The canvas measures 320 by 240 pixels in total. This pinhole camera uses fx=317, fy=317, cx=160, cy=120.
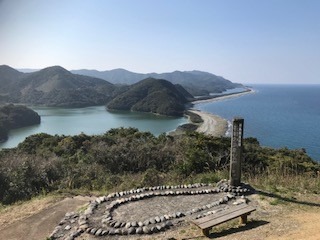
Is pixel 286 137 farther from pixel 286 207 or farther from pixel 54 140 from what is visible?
pixel 286 207

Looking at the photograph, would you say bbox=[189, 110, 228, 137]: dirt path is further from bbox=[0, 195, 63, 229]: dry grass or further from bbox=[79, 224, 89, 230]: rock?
bbox=[79, 224, 89, 230]: rock

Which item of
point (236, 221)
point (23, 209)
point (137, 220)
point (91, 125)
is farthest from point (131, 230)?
point (91, 125)

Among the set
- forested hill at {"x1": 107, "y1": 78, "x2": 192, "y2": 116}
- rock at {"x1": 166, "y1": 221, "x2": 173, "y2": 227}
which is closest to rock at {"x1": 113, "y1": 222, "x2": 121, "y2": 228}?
rock at {"x1": 166, "y1": 221, "x2": 173, "y2": 227}

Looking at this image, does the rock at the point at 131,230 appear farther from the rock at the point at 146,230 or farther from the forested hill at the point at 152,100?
the forested hill at the point at 152,100

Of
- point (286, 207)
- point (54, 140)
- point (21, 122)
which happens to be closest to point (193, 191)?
point (286, 207)

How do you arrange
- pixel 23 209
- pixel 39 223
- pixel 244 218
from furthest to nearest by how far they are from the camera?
pixel 23 209, pixel 39 223, pixel 244 218

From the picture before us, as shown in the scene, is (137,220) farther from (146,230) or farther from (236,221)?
(236,221)

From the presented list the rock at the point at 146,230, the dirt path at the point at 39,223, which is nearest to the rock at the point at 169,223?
the rock at the point at 146,230
